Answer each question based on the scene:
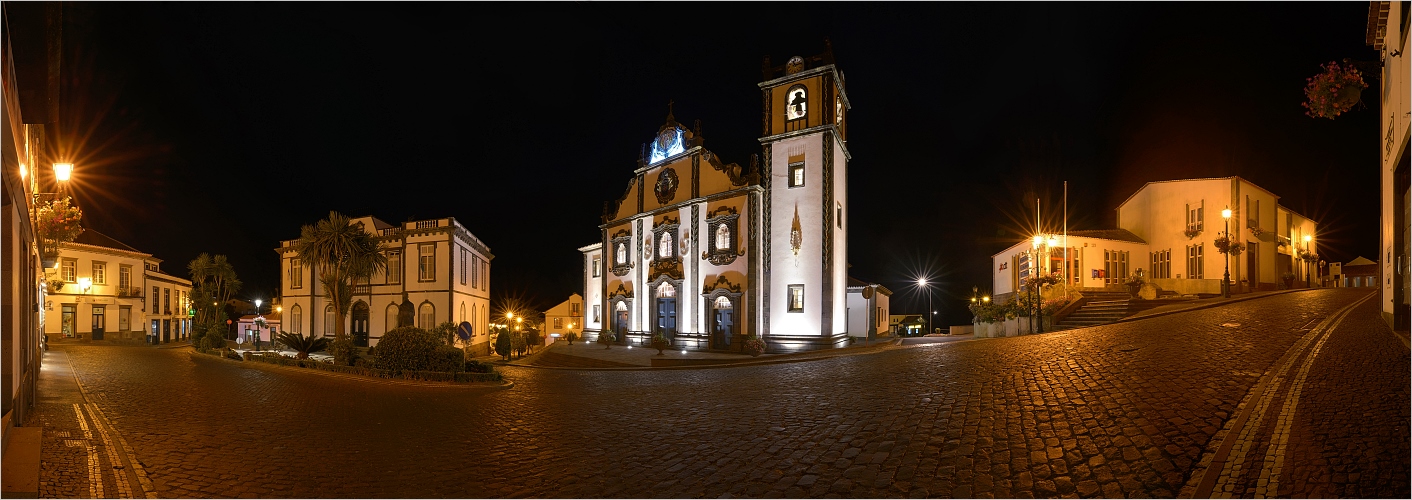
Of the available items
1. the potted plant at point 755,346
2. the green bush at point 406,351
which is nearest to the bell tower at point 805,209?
the potted plant at point 755,346

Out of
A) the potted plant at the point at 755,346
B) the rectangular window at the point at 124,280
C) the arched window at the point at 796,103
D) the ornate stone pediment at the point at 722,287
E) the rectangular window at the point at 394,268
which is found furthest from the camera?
the rectangular window at the point at 124,280

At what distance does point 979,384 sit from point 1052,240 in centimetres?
2155

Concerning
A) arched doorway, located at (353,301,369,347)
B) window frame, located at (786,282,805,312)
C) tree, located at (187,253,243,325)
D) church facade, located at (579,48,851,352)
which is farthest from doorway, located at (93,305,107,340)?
window frame, located at (786,282,805,312)

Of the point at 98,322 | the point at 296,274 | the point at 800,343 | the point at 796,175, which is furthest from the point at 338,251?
the point at 800,343

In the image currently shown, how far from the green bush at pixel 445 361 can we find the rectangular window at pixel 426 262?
77.8 feet

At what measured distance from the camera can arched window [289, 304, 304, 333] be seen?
42.2 metres

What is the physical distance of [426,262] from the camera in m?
39.7

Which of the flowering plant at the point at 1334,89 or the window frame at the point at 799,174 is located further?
the window frame at the point at 799,174

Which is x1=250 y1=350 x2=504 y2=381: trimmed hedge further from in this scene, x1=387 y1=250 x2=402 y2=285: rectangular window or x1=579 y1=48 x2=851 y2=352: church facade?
x1=387 y1=250 x2=402 y2=285: rectangular window

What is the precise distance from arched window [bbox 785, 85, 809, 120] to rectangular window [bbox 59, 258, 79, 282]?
149 feet

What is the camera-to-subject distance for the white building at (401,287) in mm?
39125

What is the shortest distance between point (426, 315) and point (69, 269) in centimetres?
2350

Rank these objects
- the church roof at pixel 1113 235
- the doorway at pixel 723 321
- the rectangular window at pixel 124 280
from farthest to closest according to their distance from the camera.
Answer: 1. the rectangular window at pixel 124 280
2. the church roof at pixel 1113 235
3. the doorway at pixel 723 321

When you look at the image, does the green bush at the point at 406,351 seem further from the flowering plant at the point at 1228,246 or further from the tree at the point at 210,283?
the tree at the point at 210,283
